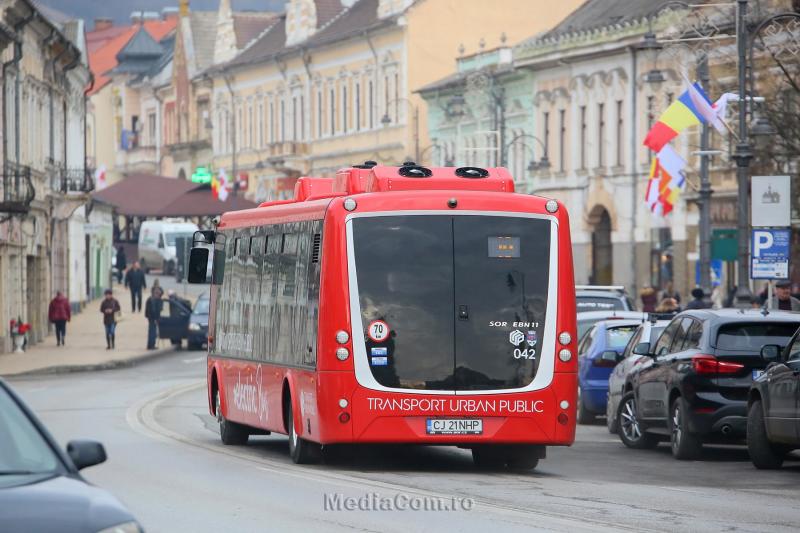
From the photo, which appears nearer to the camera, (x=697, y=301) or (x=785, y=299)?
(x=785, y=299)

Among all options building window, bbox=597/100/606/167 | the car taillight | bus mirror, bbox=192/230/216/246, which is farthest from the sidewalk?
the car taillight

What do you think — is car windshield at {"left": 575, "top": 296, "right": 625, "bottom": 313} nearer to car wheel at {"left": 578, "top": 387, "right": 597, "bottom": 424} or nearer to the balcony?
car wheel at {"left": 578, "top": 387, "right": 597, "bottom": 424}

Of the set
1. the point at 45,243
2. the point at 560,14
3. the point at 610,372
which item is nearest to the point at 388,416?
the point at 610,372

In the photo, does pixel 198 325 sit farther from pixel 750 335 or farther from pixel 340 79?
pixel 340 79

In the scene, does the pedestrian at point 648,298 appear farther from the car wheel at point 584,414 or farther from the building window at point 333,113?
the building window at point 333,113

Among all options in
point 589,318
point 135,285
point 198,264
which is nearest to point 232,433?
point 198,264

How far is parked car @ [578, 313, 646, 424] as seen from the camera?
28.5 meters

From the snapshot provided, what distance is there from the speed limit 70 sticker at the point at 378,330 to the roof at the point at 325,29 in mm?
78471

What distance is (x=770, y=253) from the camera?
3061 centimetres

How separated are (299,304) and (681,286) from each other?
4618 centimetres

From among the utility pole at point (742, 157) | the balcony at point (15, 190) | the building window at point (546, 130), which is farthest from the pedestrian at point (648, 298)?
the building window at point (546, 130)

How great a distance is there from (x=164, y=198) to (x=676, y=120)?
6418 centimetres

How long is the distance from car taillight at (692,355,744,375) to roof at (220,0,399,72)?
251ft

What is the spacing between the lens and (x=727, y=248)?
129 feet
